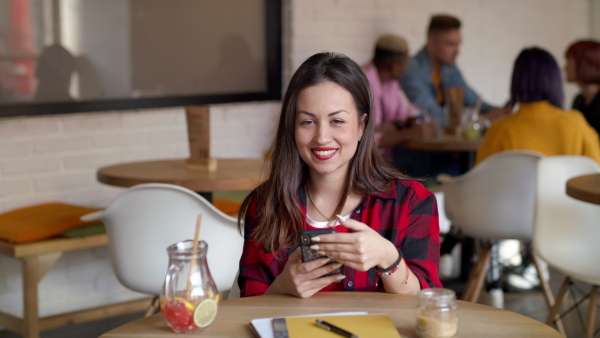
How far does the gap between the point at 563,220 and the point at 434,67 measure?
249 cm

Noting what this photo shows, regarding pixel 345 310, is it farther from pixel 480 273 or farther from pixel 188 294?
pixel 480 273

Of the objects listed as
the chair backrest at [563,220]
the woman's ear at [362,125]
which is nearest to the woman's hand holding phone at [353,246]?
the woman's ear at [362,125]

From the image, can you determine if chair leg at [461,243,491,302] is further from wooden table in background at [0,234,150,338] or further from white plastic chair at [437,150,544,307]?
wooden table in background at [0,234,150,338]

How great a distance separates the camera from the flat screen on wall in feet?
12.5

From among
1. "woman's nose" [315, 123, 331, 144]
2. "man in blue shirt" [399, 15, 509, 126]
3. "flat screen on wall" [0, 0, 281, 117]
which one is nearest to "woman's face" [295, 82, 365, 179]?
"woman's nose" [315, 123, 331, 144]

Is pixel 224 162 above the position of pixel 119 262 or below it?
above

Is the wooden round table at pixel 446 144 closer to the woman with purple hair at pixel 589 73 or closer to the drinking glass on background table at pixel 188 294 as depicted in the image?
the woman with purple hair at pixel 589 73

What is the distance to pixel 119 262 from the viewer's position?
2984 millimetres

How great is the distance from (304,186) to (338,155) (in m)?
0.16

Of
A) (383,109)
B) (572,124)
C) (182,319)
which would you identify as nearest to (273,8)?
(383,109)

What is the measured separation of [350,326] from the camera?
140 centimetres

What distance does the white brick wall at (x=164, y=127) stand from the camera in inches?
150

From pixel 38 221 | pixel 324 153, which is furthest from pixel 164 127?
pixel 324 153

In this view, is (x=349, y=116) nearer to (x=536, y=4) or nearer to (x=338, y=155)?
(x=338, y=155)
